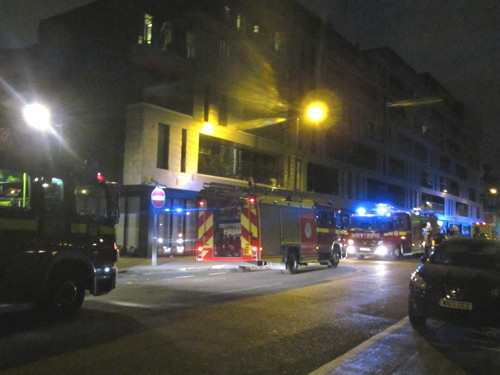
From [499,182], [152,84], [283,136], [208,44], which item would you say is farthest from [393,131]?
[499,182]

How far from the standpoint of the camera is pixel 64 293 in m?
7.82

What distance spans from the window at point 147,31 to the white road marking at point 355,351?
727 inches

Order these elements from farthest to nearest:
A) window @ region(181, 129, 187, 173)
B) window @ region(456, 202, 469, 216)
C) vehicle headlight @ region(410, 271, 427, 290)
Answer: window @ region(456, 202, 469, 216) → window @ region(181, 129, 187, 173) → vehicle headlight @ region(410, 271, 427, 290)

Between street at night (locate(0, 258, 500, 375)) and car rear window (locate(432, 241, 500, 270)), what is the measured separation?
41.7 inches

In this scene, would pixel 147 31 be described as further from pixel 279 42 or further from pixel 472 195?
pixel 472 195

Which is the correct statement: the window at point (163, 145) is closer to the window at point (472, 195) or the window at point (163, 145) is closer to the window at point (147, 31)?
the window at point (147, 31)

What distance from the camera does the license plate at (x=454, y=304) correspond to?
6.58 m

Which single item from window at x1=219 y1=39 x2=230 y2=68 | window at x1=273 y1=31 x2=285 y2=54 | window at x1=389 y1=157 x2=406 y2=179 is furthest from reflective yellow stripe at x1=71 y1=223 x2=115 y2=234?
window at x1=389 y1=157 x2=406 y2=179

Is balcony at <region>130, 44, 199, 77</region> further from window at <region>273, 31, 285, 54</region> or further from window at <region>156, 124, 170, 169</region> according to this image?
window at <region>273, 31, 285, 54</region>

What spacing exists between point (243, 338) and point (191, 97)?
18.1 meters

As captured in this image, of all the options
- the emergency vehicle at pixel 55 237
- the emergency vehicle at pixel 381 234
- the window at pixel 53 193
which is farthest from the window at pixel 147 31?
the window at pixel 53 193

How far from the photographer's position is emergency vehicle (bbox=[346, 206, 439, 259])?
24.2 m

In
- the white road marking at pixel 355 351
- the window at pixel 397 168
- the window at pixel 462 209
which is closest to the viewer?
the white road marking at pixel 355 351

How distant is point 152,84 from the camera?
71.6 feet
